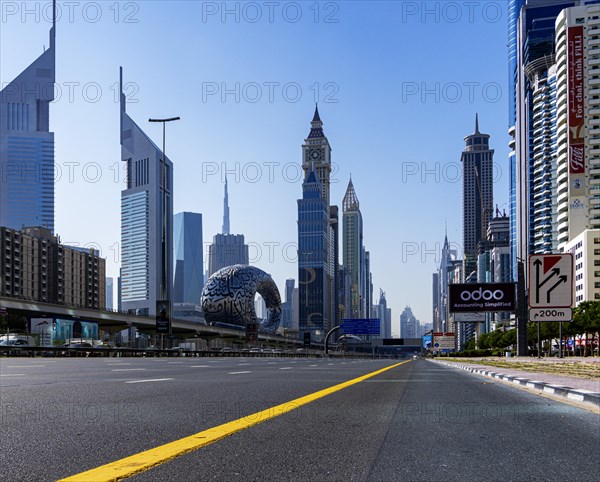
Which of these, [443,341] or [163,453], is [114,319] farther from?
[163,453]

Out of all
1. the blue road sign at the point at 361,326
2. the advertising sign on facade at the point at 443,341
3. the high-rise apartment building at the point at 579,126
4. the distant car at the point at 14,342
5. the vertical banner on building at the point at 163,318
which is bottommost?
the advertising sign on facade at the point at 443,341

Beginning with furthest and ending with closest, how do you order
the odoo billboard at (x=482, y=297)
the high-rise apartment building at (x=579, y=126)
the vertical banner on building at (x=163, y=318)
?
the high-rise apartment building at (x=579, y=126) < the odoo billboard at (x=482, y=297) < the vertical banner on building at (x=163, y=318)

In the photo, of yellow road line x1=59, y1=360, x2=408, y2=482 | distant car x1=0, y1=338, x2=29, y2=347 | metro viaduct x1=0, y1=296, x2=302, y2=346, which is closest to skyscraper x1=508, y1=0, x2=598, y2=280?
metro viaduct x1=0, y1=296, x2=302, y2=346

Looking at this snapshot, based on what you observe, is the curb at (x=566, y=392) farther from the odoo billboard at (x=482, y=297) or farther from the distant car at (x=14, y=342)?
the odoo billboard at (x=482, y=297)

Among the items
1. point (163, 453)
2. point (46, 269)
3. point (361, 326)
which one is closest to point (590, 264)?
point (361, 326)

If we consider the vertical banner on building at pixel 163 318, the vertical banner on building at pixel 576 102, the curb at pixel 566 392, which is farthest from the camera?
the vertical banner on building at pixel 576 102

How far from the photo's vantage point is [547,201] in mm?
166500

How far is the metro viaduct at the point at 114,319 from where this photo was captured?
8601 centimetres

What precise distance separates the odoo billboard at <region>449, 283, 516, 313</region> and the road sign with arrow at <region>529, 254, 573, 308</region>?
209 feet

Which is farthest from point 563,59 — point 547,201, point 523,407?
point 523,407

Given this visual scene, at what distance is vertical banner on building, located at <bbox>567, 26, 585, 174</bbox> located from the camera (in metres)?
139

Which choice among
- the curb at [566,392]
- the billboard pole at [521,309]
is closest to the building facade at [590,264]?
the billboard pole at [521,309]

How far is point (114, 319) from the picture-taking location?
103500 millimetres

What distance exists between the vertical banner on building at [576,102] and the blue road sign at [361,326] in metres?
51.0
